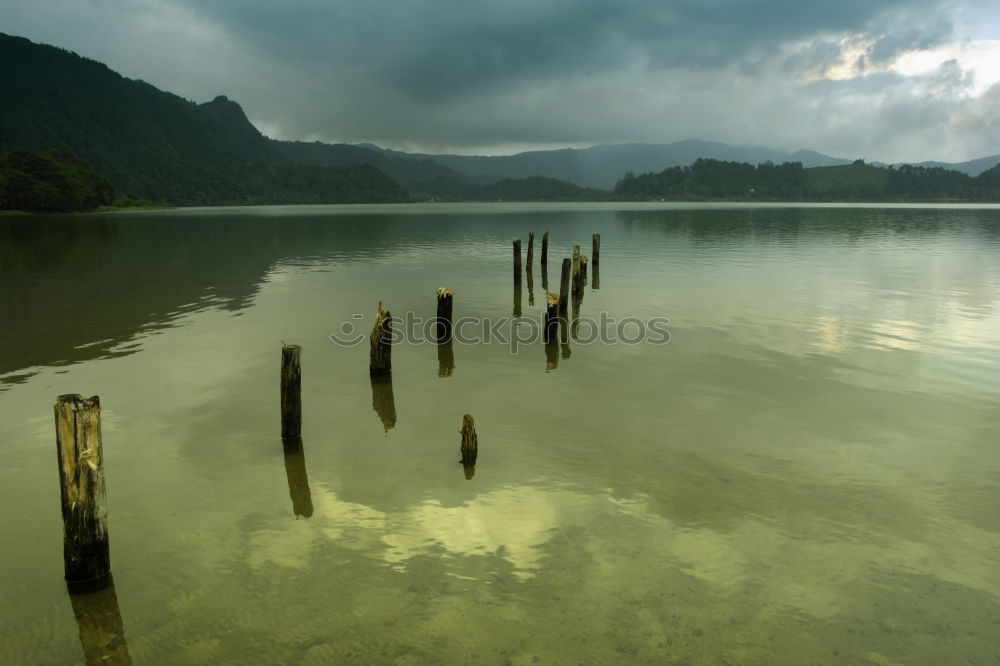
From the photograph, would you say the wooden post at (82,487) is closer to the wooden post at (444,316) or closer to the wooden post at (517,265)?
the wooden post at (444,316)

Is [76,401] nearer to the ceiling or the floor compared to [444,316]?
nearer to the ceiling

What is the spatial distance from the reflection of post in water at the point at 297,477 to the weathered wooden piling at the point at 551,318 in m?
10.3

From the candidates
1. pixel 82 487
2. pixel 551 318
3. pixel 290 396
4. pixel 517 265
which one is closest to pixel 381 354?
pixel 290 396

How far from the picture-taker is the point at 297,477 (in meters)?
10.6

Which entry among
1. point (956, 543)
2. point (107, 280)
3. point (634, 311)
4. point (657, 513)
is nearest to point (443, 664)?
point (657, 513)

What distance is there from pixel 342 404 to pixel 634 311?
650 inches

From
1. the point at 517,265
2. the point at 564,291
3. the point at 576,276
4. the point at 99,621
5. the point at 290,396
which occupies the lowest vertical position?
the point at 99,621

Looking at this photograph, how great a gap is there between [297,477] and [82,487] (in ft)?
12.6

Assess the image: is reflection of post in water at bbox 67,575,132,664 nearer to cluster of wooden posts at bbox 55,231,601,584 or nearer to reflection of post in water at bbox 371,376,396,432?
cluster of wooden posts at bbox 55,231,601,584

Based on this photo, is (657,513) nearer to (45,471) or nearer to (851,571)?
(851,571)

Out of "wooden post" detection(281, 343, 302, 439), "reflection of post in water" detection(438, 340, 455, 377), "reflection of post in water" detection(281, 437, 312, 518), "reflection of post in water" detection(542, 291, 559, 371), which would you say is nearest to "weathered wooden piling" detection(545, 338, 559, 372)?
"reflection of post in water" detection(542, 291, 559, 371)

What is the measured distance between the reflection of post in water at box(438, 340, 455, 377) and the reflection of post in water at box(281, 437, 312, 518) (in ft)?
19.2

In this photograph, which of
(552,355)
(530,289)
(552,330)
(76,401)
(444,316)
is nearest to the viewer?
(76,401)

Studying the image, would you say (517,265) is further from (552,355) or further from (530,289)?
(552,355)
